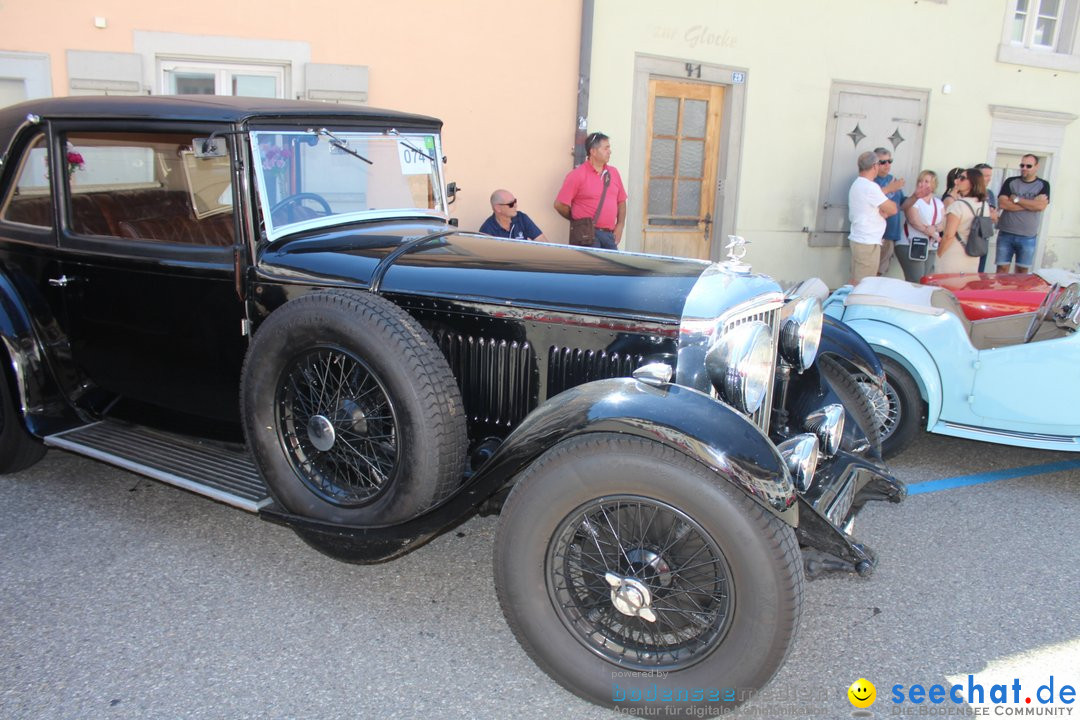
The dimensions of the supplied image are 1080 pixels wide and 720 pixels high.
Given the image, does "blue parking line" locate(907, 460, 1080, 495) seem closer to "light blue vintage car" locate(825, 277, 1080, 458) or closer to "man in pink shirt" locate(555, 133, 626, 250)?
"light blue vintage car" locate(825, 277, 1080, 458)

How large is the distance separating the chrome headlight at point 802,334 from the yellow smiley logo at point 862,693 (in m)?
1.18

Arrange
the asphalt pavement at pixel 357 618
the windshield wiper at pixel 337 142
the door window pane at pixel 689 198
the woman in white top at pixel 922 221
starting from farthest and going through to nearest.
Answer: the woman in white top at pixel 922 221 → the door window pane at pixel 689 198 → the windshield wiper at pixel 337 142 → the asphalt pavement at pixel 357 618

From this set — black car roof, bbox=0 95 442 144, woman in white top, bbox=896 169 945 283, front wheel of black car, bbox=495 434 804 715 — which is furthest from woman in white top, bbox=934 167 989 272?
front wheel of black car, bbox=495 434 804 715

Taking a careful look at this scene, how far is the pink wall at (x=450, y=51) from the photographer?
19.1 feet

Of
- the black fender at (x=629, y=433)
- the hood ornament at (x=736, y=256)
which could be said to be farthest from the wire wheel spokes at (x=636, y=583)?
the hood ornament at (x=736, y=256)

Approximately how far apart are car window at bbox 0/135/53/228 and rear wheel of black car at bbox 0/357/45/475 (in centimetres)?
72

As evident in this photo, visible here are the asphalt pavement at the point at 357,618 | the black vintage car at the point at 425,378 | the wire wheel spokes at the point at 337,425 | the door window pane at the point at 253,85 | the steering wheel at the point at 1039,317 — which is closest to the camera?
the black vintage car at the point at 425,378

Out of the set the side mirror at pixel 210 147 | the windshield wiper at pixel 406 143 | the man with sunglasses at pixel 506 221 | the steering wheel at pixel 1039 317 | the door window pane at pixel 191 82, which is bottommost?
the steering wheel at pixel 1039 317

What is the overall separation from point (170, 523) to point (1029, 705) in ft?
10.8

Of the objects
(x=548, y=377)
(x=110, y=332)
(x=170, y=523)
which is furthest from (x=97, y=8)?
(x=548, y=377)

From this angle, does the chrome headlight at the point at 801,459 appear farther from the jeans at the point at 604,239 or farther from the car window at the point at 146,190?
the jeans at the point at 604,239

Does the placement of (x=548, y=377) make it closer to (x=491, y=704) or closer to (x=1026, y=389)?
(x=491, y=704)

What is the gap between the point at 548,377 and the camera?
112 inches

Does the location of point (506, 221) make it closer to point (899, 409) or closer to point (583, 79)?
point (583, 79)
